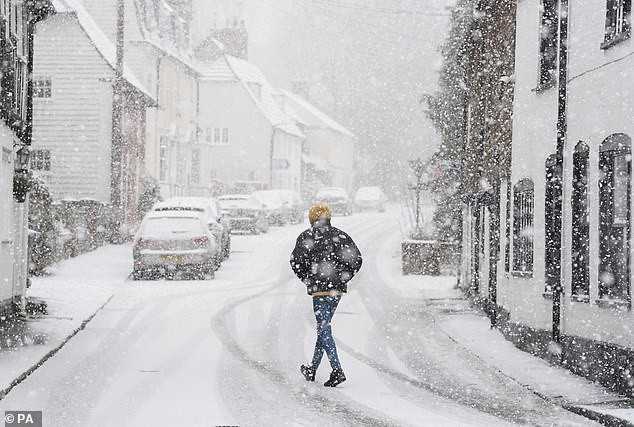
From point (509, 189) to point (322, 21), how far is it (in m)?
73.7

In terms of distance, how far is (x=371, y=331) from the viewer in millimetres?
16969

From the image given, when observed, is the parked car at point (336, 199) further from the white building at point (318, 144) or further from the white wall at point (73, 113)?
the white wall at point (73, 113)

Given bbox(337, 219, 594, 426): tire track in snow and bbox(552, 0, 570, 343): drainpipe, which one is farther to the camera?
bbox(552, 0, 570, 343): drainpipe

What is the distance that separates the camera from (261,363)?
1305 cm

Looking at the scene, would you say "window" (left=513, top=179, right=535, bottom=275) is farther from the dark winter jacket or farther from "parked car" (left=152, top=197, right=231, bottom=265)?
"parked car" (left=152, top=197, right=231, bottom=265)

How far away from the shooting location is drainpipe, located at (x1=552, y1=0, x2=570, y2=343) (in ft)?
45.7

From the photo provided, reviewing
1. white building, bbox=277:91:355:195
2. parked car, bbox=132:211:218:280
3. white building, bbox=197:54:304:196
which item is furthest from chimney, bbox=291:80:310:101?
parked car, bbox=132:211:218:280

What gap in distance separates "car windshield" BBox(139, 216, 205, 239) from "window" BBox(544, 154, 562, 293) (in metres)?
11.6

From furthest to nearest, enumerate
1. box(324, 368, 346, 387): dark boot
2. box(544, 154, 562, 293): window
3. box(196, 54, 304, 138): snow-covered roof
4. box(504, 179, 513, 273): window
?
1. box(196, 54, 304, 138): snow-covered roof
2. box(504, 179, 513, 273): window
3. box(544, 154, 562, 293): window
4. box(324, 368, 346, 387): dark boot

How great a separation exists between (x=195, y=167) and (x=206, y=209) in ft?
106

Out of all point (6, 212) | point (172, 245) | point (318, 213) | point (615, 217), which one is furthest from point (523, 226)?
point (172, 245)

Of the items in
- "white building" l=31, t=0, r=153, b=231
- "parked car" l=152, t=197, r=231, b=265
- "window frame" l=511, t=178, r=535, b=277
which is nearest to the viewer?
"window frame" l=511, t=178, r=535, b=277

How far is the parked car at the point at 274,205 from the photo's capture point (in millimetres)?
48406

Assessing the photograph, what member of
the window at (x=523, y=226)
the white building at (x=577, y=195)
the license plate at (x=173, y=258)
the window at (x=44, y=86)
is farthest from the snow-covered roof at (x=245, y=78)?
the white building at (x=577, y=195)
